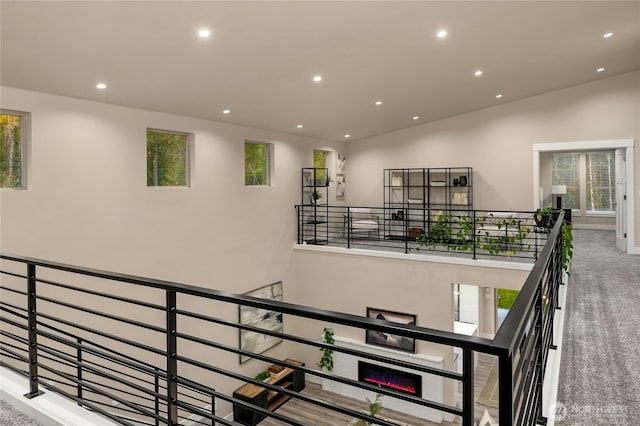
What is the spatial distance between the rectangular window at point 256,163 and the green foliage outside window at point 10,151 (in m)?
3.91

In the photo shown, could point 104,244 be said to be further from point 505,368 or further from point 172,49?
point 505,368

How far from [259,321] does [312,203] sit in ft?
9.89

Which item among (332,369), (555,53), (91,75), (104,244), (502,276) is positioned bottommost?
(332,369)

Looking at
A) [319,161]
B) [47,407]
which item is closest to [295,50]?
[47,407]

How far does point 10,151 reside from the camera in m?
4.94

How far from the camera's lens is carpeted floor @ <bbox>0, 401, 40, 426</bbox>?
7.31 feet

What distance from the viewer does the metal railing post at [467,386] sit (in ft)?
3.56

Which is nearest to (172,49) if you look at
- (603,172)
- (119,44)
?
(119,44)

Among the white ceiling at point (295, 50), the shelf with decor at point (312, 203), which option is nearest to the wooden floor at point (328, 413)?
the shelf with decor at point (312, 203)

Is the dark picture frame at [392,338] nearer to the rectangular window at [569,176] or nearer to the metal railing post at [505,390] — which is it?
the metal railing post at [505,390]

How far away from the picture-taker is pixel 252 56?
4.80m

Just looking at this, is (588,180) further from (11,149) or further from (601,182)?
(11,149)

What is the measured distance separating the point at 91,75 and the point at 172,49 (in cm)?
111

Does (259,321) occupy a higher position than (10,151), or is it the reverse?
(10,151)
